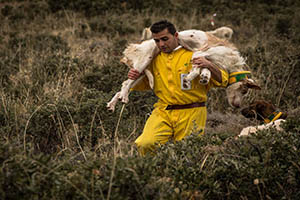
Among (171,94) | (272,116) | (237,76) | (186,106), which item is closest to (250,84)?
(237,76)

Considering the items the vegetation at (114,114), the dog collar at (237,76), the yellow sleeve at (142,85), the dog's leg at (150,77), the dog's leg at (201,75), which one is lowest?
the vegetation at (114,114)

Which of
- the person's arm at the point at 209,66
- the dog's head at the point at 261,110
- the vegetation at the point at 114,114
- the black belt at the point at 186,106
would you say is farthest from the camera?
the dog's head at the point at 261,110

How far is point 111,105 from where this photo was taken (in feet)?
13.1

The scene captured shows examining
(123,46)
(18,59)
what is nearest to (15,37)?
(18,59)

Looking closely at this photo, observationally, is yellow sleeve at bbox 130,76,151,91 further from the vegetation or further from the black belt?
the vegetation

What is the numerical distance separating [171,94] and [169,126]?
1.21 ft

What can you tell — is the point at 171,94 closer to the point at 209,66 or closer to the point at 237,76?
the point at 209,66

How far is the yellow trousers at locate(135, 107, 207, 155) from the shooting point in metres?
4.11

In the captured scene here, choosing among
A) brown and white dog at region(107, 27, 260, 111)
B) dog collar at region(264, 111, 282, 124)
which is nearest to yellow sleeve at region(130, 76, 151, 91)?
brown and white dog at region(107, 27, 260, 111)

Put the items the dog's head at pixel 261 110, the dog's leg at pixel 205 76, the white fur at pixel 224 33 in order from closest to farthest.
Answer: the dog's leg at pixel 205 76 < the white fur at pixel 224 33 < the dog's head at pixel 261 110

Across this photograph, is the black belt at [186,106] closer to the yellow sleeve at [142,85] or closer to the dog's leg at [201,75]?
the yellow sleeve at [142,85]

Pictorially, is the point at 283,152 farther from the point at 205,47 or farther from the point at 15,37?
the point at 15,37

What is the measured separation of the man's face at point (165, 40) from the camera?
411 centimetres

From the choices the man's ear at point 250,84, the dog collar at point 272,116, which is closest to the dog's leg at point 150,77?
the man's ear at point 250,84
